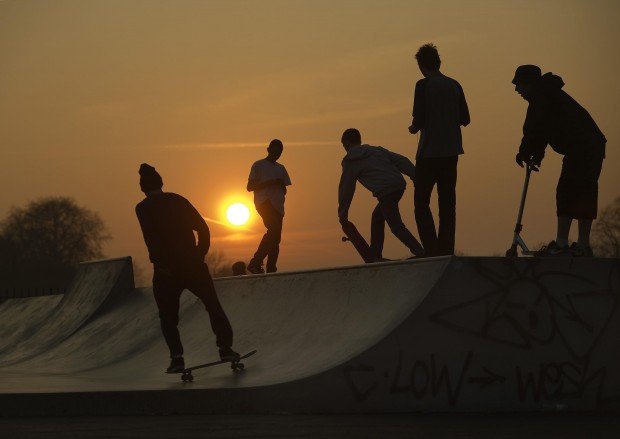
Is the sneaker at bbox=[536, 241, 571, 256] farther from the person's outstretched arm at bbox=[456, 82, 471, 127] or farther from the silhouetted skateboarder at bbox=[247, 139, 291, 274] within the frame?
the silhouetted skateboarder at bbox=[247, 139, 291, 274]

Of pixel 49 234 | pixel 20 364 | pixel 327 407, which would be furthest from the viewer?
pixel 49 234

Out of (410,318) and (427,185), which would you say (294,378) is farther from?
(427,185)

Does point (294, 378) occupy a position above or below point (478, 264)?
below

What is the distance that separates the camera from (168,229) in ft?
33.6

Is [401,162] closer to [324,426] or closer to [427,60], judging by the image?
[427,60]

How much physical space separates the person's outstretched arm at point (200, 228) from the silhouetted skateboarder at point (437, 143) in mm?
2004

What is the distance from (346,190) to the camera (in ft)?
43.7

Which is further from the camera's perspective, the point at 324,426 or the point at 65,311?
the point at 65,311

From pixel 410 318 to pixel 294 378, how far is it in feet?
3.28

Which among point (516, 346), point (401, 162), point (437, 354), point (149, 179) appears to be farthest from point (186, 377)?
point (401, 162)

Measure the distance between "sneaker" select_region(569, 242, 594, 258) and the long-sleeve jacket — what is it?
3.20 metres

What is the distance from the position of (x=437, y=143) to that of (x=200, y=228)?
233cm

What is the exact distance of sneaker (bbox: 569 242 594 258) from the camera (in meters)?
9.65

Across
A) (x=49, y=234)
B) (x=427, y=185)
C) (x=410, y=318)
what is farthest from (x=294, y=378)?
→ (x=49, y=234)
